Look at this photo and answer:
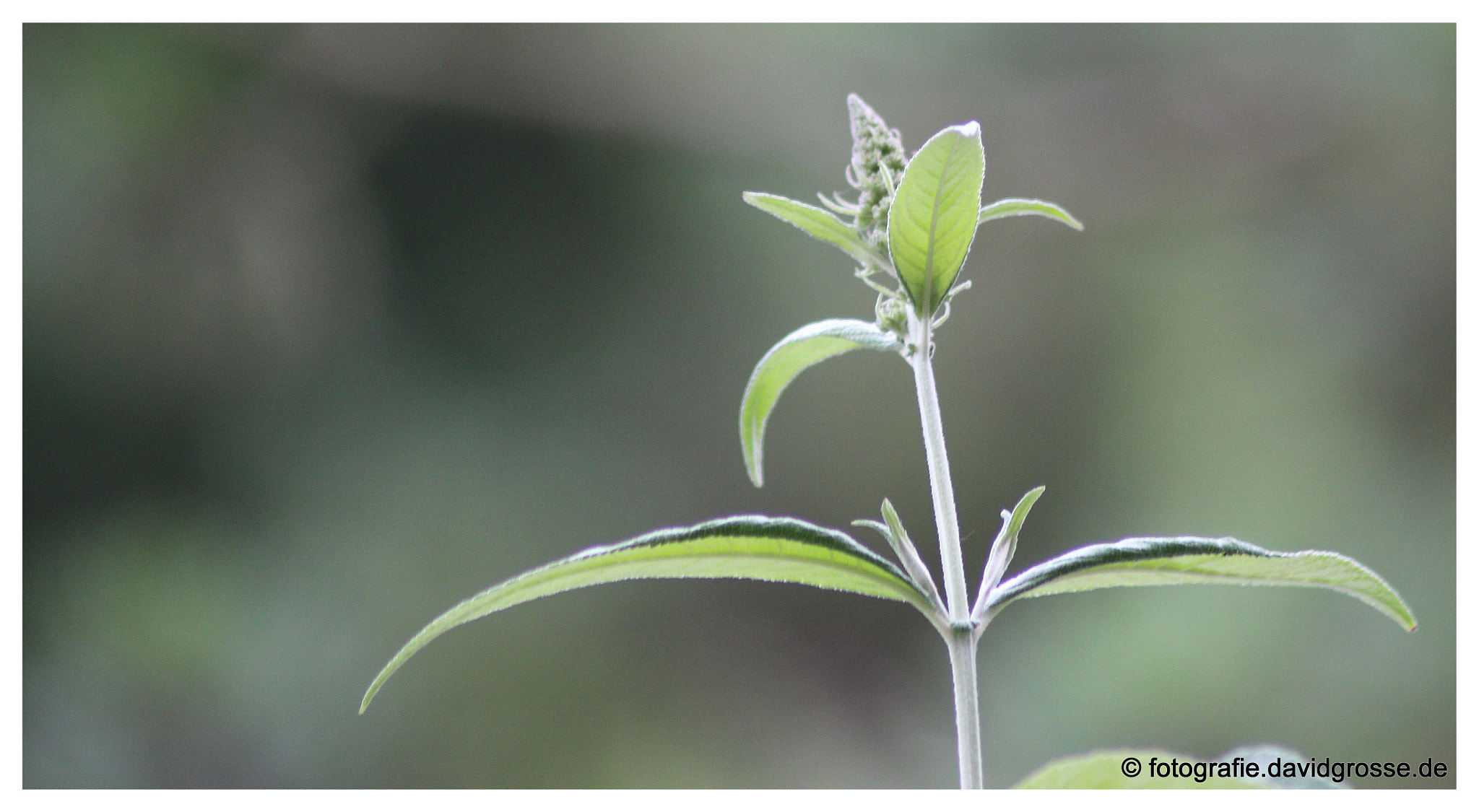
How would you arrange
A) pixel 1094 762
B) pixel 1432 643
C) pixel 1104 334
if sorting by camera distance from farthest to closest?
pixel 1104 334 < pixel 1432 643 < pixel 1094 762

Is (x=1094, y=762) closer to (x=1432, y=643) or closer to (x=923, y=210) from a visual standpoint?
(x=923, y=210)

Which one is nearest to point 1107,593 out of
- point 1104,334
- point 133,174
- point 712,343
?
point 1104,334

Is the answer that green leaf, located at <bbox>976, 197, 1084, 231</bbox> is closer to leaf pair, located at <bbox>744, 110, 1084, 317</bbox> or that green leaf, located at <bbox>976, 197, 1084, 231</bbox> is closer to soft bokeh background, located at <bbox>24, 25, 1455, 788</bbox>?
leaf pair, located at <bbox>744, 110, 1084, 317</bbox>

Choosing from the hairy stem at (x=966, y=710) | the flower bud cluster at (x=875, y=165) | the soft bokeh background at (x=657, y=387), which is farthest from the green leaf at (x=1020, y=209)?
the soft bokeh background at (x=657, y=387)

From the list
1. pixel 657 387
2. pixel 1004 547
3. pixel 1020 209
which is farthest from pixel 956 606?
pixel 657 387

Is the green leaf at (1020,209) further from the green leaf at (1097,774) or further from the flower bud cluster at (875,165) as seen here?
the green leaf at (1097,774)

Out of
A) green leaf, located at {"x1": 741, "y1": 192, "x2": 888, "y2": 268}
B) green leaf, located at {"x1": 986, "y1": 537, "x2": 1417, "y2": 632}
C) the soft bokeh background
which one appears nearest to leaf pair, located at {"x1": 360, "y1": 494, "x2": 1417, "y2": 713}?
green leaf, located at {"x1": 986, "y1": 537, "x2": 1417, "y2": 632}
